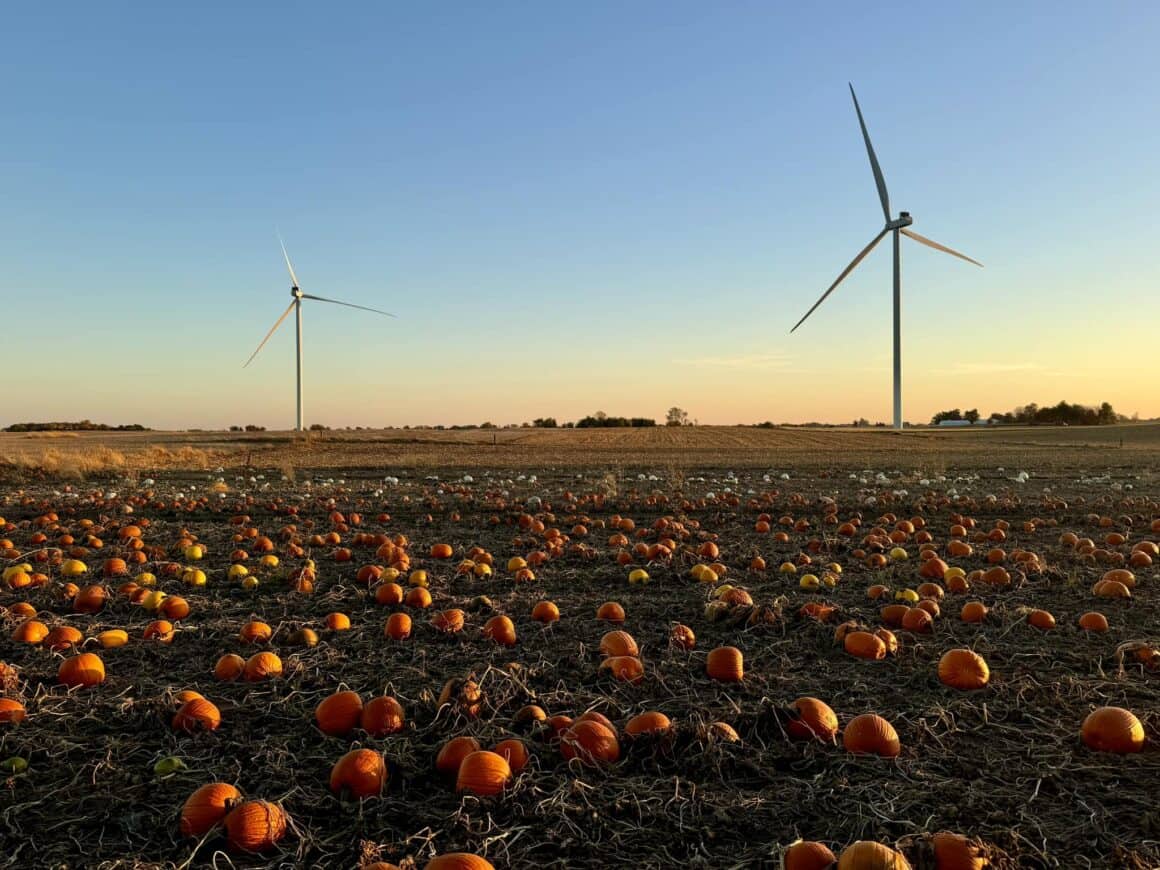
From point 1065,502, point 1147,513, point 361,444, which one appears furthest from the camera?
point 361,444

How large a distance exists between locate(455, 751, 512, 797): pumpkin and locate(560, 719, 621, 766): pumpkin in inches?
13.6

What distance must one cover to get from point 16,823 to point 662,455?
3133 cm

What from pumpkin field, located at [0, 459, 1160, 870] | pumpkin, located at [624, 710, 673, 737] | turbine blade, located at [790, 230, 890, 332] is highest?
turbine blade, located at [790, 230, 890, 332]

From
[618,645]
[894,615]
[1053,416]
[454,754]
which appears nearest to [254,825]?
[454,754]

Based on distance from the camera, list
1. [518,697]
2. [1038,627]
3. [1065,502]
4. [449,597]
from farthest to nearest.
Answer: [1065,502] < [449,597] < [1038,627] < [518,697]

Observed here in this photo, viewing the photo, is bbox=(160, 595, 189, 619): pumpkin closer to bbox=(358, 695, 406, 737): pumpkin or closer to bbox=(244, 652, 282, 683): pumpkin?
bbox=(244, 652, 282, 683): pumpkin

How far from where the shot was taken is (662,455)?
112 feet

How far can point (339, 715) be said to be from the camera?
4.25 metres

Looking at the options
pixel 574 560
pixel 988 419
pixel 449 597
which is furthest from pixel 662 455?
pixel 988 419

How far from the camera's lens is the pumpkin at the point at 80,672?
497 cm

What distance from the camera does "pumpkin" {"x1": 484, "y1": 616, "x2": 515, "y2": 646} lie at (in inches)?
232

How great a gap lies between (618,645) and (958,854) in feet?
Result: 9.57

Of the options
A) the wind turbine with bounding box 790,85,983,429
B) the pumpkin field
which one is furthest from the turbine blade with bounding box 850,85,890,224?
the pumpkin field

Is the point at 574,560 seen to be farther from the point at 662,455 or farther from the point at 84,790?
the point at 662,455
